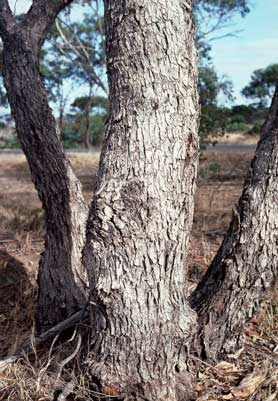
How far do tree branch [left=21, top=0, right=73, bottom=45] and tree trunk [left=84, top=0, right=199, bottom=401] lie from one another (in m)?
1.22

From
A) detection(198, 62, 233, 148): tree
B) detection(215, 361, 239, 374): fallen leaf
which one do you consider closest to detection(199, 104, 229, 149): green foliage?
detection(198, 62, 233, 148): tree

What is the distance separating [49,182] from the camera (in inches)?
129

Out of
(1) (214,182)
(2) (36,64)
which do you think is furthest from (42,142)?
(1) (214,182)

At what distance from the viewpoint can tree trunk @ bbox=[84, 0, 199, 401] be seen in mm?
2260

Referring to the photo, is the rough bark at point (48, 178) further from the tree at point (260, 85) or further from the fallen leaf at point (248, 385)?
the tree at point (260, 85)

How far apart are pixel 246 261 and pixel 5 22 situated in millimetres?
1913

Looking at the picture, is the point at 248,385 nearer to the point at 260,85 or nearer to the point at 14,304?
the point at 14,304

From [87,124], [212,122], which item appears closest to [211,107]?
[212,122]

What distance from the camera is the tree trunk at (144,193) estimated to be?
89.0 inches

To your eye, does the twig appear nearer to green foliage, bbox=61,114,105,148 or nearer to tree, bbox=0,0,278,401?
tree, bbox=0,0,278,401

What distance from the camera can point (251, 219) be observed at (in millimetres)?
2697

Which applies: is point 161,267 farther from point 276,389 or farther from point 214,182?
point 214,182

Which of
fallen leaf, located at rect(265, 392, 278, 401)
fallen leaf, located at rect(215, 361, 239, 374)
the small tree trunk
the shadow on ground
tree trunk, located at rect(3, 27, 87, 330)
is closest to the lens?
fallen leaf, located at rect(265, 392, 278, 401)

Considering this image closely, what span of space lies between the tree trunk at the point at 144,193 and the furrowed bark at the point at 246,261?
1.22ft
